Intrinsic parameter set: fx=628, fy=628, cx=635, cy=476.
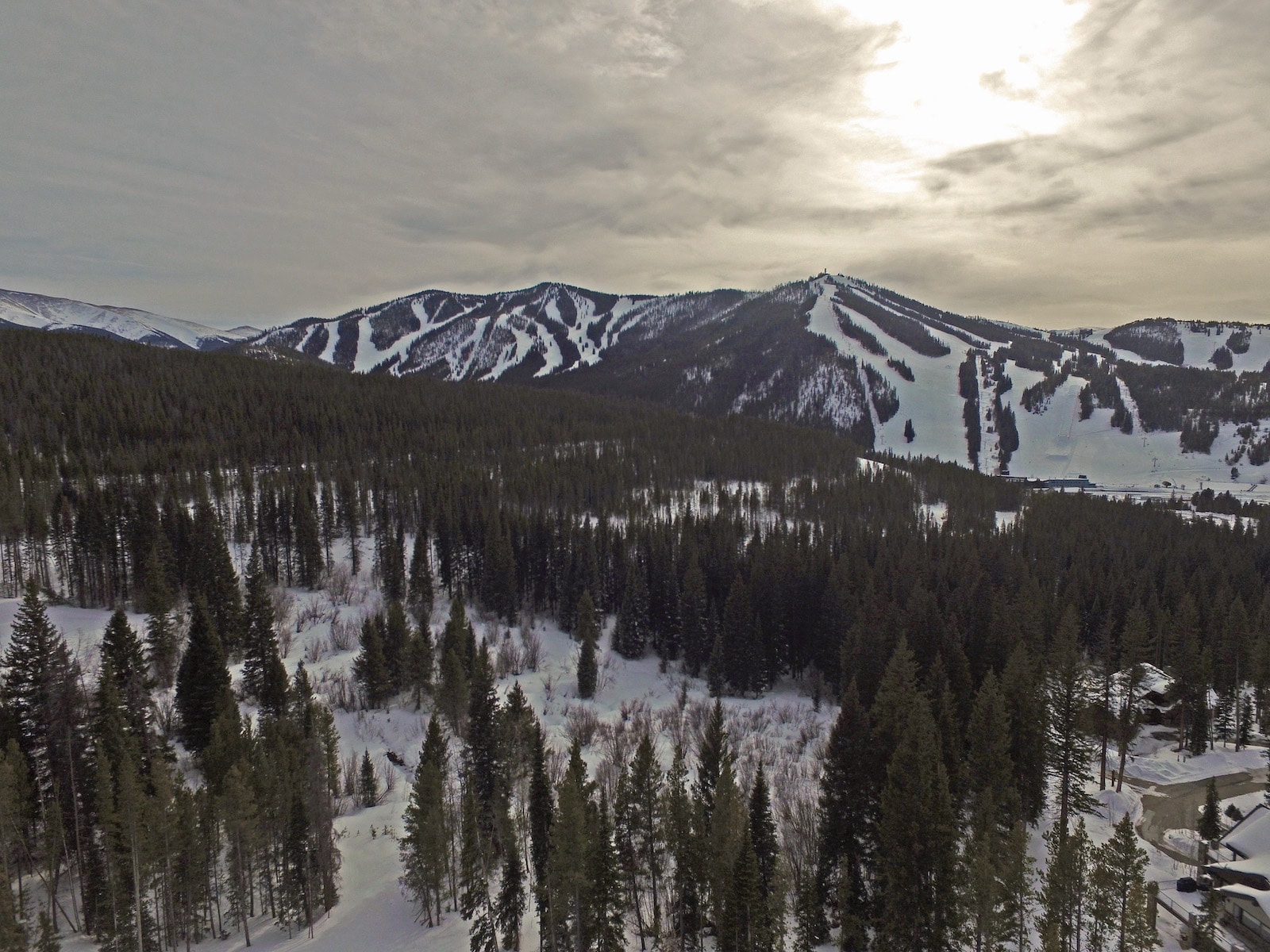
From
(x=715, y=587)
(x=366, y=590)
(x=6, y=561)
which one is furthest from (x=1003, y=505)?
(x=6, y=561)

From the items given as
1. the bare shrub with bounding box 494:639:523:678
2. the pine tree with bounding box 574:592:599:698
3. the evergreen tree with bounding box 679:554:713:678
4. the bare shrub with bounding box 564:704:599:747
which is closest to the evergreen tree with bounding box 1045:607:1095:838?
the bare shrub with bounding box 564:704:599:747

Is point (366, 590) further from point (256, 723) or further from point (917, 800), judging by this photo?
point (917, 800)

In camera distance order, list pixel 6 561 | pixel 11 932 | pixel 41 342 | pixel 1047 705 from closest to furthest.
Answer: pixel 11 932, pixel 1047 705, pixel 6 561, pixel 41 342

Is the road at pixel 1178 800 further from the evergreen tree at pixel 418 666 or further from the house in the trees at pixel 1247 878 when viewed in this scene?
the evergreen tree at pixel 418 666

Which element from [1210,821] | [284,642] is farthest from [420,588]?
[1210,821]

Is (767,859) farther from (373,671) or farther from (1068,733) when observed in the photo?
(373,671)

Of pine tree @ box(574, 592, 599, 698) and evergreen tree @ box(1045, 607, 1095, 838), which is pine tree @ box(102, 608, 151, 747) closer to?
pine tree @ box(574, 592, 599, 698)
